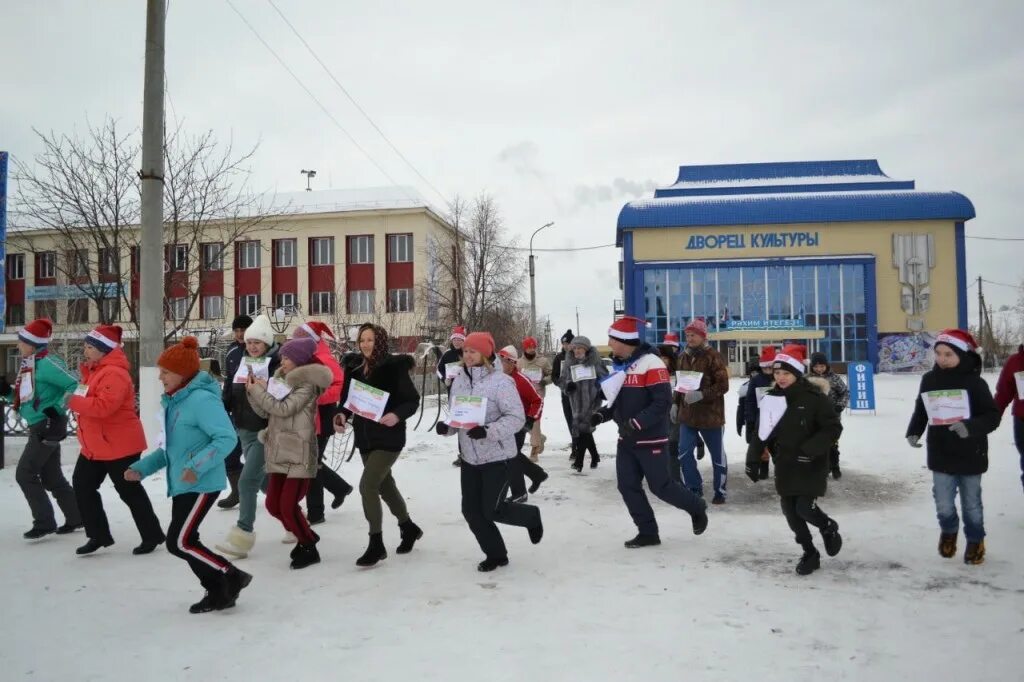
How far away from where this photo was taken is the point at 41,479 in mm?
6562

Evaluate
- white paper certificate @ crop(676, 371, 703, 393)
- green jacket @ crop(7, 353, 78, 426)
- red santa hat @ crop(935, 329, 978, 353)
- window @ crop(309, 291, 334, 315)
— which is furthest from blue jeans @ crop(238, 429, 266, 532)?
window @ crop(309, 291, 334, 315)

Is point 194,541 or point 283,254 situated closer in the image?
point 194,541

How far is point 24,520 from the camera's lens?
7.29 m

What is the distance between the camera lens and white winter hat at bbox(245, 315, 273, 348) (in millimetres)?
6758

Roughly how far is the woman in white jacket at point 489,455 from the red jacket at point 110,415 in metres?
2.56

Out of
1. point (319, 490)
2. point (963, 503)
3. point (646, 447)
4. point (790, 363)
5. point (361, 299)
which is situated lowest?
point (319, 490)

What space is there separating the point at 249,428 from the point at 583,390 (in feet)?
16.5

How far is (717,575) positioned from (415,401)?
2.56 meters

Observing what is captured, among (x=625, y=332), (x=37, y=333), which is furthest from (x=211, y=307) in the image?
(x=625, y=332)

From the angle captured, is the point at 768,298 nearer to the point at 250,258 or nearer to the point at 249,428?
the point at 250,258

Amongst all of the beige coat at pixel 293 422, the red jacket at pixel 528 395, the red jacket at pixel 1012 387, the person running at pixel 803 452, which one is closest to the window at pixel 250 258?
the red jacket at pixel 528 395

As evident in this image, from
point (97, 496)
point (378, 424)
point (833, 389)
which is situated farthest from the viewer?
point (833, 389)

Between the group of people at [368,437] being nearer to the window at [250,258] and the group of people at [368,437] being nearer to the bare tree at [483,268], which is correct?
the bare tree at [483,268]

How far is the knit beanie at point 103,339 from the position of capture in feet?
19.2
